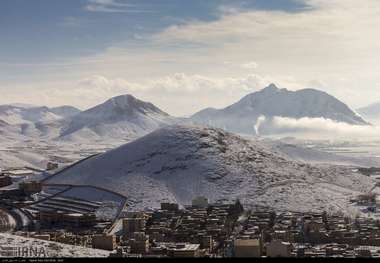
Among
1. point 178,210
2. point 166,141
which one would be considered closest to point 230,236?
point 178,210

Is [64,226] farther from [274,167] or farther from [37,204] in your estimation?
[274,167]

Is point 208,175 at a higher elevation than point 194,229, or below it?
higher

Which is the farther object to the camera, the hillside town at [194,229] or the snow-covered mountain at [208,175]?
the snow-covered mountain at [208,175]

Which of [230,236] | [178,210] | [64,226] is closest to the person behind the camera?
[230,236]

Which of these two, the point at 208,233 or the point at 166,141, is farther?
the point at 166,141

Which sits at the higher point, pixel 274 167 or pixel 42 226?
pixel 274 167

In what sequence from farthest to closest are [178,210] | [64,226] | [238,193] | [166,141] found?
1. [166,141]
2. [238,193]
3. [178,210]
4. [64,226]

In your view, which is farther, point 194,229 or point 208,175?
point 208,175

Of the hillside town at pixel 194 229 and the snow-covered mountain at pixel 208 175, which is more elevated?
the snow-covered mountain at pixel 208 175
